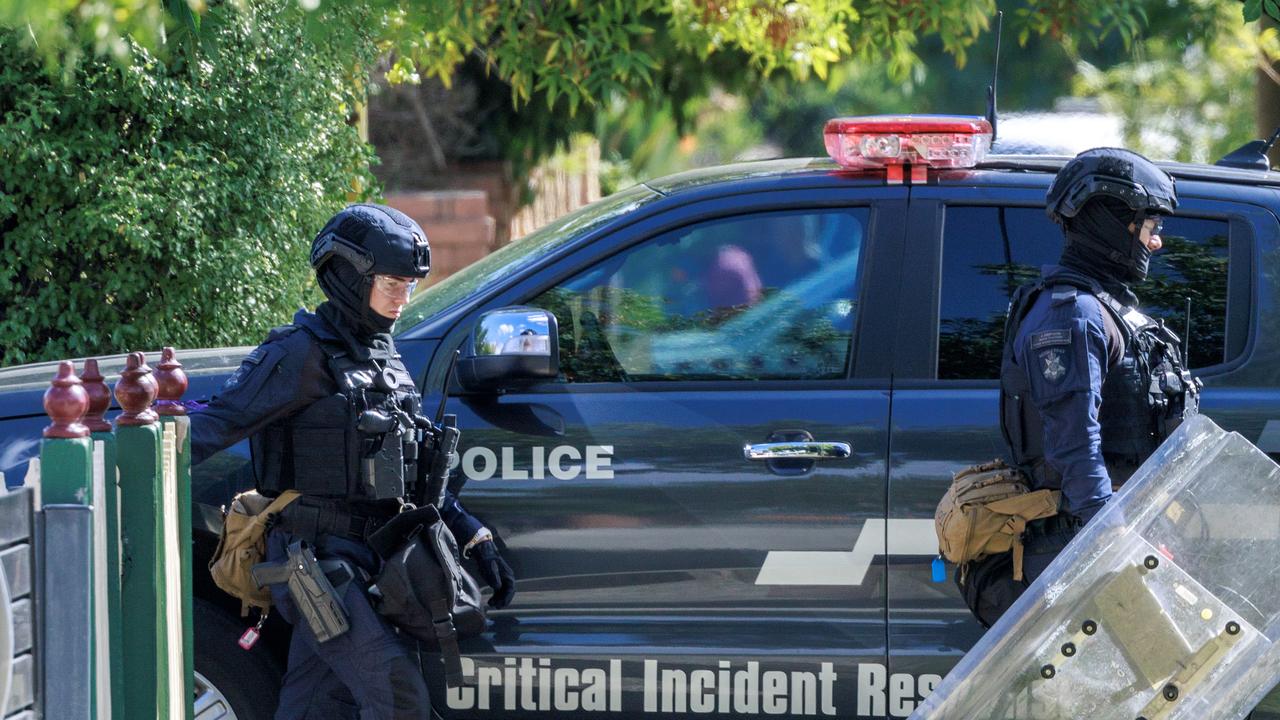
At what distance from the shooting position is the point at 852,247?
4234mm

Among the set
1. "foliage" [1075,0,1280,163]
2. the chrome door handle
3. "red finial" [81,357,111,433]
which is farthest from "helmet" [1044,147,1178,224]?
"foliage" [1075,0,1280,163]

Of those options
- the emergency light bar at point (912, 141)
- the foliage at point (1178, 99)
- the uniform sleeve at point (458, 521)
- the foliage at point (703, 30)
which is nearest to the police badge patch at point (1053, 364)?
the emergency light bar at point (912, 141)

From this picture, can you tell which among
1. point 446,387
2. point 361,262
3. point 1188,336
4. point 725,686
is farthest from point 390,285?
point 1188,336

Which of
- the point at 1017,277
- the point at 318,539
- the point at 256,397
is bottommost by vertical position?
the point at 318,539

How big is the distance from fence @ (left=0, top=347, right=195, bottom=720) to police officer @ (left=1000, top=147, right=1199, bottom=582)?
188cm

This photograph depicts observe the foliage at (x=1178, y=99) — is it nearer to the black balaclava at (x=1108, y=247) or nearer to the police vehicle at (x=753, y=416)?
the police vehicle at (x=753, y=416)

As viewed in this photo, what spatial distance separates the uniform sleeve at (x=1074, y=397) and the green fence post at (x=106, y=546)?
1987mm

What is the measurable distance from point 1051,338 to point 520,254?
1.61m

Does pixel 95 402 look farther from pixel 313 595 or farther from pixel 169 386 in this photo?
pixel 313 595

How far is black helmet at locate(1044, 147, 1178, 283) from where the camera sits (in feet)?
11.9

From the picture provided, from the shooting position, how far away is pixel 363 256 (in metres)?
3.62

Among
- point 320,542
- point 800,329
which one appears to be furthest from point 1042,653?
point 320,542

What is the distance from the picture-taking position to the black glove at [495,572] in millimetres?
3832

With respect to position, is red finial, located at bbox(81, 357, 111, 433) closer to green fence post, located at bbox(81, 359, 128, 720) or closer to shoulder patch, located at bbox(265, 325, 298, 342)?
green fence post, located at bbox(81, 359, 128, 720)
